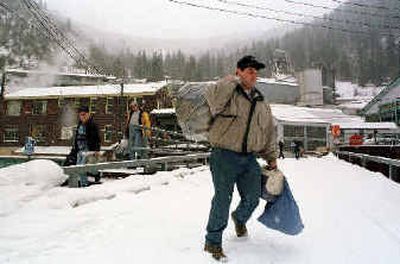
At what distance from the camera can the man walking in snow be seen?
12.9 ft

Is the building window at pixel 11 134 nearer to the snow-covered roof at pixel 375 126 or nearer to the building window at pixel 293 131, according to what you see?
the building window at pixel 293 131

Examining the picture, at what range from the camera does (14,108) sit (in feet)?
169

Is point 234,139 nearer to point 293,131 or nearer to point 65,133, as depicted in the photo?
point 293,131

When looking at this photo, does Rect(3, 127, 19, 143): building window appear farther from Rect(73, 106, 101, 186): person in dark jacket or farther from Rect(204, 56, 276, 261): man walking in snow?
Rect(204, 56, 276, 261): man walking in snow

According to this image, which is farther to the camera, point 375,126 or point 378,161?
point 375,126

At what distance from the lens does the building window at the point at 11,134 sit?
51031 mm

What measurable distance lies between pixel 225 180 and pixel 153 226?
57.8 inches

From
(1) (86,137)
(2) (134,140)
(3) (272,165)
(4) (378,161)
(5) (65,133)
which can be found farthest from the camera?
(5) (65,133)

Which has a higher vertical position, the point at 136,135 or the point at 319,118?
the point at 319,118

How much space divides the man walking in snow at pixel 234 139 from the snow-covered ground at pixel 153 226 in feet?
1.36

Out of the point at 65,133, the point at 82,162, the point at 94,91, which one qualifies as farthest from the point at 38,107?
the point at 82,162

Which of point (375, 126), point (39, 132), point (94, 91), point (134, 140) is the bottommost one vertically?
point (134, 140)

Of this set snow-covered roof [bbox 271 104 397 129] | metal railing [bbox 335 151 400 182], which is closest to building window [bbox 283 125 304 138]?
snow-covered roof [bbox 271 104 397 129]

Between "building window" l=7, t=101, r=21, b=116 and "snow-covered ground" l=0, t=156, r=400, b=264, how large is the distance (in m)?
47.5
